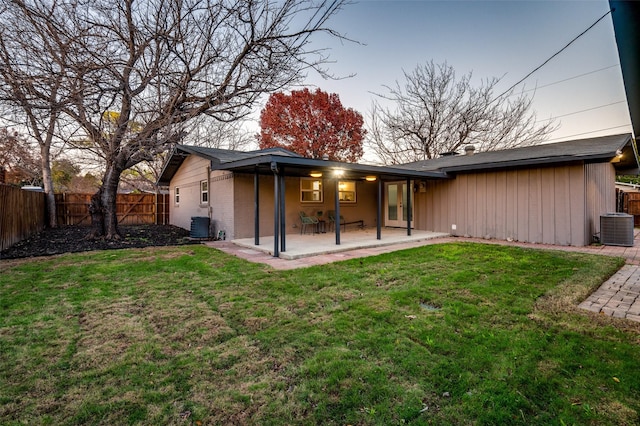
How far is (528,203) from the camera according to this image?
26.8ft

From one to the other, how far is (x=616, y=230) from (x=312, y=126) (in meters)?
18.5

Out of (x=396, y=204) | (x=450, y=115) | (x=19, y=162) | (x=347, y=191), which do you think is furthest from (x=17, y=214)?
(x=450, y=115)

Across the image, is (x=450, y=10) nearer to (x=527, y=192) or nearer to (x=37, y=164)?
(x=527, y=192)

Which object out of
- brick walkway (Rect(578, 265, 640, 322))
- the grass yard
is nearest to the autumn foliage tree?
the grass yard

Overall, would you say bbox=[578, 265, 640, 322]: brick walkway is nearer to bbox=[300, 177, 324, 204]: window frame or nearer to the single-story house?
the single-story house

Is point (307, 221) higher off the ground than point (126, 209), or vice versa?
point (126, 209)

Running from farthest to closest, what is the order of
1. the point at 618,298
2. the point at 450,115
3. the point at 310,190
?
the point at 450,115 < the point at 310,190 < the point at 618,298

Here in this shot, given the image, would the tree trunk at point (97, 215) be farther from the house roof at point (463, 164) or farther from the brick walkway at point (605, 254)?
the brick walkway at point (605, 254)

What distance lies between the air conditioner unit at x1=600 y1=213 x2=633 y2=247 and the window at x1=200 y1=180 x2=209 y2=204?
37.1 ft

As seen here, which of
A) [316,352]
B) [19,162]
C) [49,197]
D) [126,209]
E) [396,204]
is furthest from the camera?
[126,209]

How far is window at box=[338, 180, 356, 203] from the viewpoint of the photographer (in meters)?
11.4

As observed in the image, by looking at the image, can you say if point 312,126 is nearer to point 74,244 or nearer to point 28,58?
point 74,244

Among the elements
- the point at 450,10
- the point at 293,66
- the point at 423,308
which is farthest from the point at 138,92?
the point at 450,10

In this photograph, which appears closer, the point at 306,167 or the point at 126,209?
the point at 306,167
